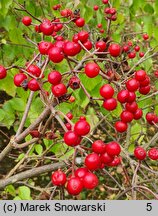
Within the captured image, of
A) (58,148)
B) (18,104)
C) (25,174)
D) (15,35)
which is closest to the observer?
(25,174)

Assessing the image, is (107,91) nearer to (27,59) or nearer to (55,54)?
(55,54)

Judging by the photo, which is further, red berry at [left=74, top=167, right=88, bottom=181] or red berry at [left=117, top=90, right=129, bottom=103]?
red berry at [left=117, top=90, right=129, bottom=103]

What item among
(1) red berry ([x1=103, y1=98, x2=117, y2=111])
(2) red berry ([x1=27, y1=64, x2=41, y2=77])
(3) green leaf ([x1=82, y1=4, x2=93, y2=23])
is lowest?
(1) red berry ([x1=103, y1=98, x2=117, y2=111])

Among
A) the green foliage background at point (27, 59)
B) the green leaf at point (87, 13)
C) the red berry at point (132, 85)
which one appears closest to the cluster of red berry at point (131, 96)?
the red berry at point (132, 85)

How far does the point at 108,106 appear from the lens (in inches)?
51.2

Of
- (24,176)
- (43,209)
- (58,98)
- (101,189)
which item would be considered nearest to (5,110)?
(24,176)

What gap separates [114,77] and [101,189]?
11.0ft

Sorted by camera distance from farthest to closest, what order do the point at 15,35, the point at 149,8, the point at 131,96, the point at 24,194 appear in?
the point at 149,8, the point at 15,35, the point at 24,194, the point at 131,96

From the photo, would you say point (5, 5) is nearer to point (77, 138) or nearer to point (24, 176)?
point (24, 176)

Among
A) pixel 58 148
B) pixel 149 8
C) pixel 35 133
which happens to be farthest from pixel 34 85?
pixel 149 8

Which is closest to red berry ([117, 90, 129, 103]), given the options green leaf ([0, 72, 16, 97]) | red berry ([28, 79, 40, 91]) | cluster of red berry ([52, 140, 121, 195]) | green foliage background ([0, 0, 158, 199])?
cluster of red berry ([52, 140, 121, 195])

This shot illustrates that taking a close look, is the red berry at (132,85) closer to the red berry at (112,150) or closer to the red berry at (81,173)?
the red berry at (112,150)

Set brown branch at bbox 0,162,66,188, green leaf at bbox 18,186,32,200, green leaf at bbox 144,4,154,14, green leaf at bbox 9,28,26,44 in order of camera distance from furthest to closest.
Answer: green leaf at bbox 144,4,154,14, green leaf at bbox 9,28,26,44, green leaf at bbox 18,186,32,200, brown branch at bbox 0,162,66,188

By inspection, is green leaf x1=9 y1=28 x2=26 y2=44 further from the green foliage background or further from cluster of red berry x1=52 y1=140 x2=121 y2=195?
cluster of red berry x1=52 y1=140 x2=121 y2=195
